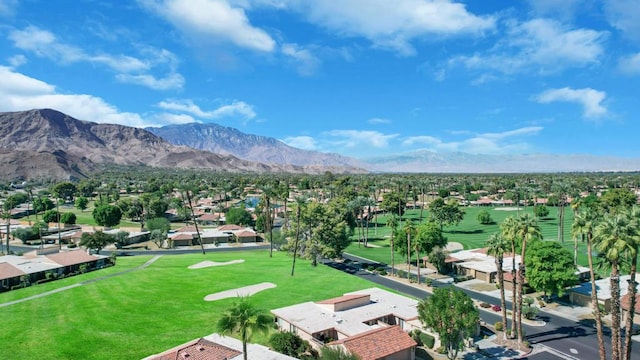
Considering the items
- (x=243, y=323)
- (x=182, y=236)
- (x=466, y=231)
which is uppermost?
(x=243, y=323)

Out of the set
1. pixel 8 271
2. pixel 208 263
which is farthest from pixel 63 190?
pixel 208 263

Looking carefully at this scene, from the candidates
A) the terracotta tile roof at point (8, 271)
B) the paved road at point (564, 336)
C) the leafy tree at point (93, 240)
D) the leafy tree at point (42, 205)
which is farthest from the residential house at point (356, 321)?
the leafy tree at point (42, 205)

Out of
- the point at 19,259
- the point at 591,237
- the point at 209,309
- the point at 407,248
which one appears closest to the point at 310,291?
the point at 209,309

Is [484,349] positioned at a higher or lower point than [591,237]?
lower

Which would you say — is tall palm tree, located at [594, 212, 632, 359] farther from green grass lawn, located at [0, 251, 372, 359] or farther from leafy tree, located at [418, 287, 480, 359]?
green grass lawn, located at [0, 251, 372, 359]

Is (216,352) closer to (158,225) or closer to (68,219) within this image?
(158,225)

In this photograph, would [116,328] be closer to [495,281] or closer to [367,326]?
[367,326]
